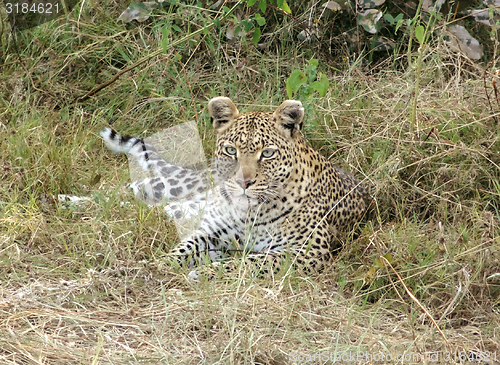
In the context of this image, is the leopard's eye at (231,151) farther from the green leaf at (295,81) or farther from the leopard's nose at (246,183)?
the green leaf at (295,81)

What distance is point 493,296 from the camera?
451 centimetres

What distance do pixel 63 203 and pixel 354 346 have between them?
280 centimetres

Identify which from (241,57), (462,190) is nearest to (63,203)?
(241,57)

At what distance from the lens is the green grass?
4.02m

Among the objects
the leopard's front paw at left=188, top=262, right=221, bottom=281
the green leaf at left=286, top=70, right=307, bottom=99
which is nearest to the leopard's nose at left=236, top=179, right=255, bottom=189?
the leopard's front paw at left=188, top=262, right=221, bottom=281

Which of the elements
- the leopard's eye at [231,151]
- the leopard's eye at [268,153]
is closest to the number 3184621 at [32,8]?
the leopard's eye at [231,151]

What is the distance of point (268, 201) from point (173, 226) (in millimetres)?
757

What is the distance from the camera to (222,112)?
5.43 meters

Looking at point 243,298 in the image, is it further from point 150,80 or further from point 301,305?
point 150,80

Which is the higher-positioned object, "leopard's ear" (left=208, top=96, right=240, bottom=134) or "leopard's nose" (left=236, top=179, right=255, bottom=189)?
"leopard's ear" (left=208, top=96, right=240, bottom=134)

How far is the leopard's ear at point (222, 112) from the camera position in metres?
5.41

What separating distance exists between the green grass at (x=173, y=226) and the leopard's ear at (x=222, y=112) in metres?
0.82

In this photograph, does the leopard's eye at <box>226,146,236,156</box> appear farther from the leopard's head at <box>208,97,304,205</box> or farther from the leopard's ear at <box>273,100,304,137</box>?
the leopard's ear at <box>273,100,304,137</box>

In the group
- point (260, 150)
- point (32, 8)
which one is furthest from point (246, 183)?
point (32, 8)
